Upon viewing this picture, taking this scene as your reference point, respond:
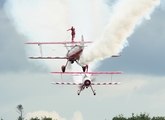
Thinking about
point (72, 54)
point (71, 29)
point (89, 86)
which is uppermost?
point (71, 29)

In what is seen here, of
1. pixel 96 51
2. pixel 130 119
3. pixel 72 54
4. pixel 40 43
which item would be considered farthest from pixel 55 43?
pixel 130 119

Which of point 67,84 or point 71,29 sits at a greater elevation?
point 71,29

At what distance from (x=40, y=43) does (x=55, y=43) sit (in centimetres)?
302

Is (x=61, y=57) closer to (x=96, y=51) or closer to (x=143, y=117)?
(x=96, y=51)

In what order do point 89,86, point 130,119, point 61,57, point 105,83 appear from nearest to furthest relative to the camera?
point 89,86 → point 105,83 → point 61,57 → point 130,119

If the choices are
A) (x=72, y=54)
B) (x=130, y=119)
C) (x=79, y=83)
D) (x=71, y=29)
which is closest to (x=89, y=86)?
(x=79, y=83)

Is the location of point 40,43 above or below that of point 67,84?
above

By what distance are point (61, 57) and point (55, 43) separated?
12.2 feet

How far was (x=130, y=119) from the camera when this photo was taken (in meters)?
186

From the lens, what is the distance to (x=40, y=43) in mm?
131250

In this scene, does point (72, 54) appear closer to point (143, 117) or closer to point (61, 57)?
point (61, 57)

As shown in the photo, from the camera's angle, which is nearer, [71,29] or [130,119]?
[71,29]

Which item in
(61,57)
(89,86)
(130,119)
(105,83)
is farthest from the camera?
(130,119)

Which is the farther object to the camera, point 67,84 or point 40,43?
point 40,43
